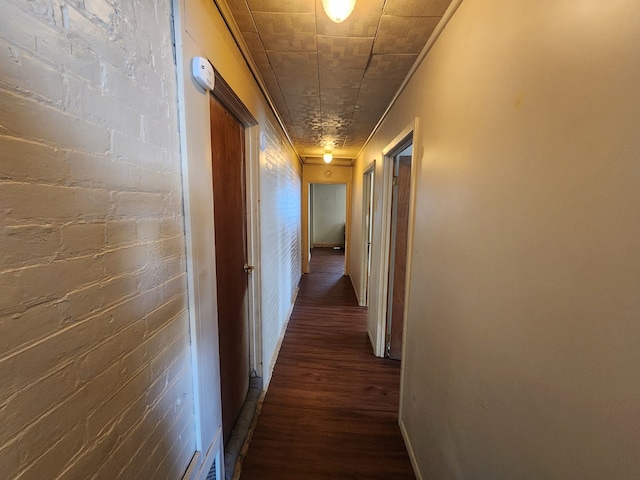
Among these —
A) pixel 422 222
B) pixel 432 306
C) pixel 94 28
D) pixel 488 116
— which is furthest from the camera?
pixel 422 222

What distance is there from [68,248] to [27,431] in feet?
1.07

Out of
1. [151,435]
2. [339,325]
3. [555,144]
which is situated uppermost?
[555,144]

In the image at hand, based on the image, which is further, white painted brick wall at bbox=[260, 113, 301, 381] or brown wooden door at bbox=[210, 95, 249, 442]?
white painted brick wall at bbox=[260, 113, 301, 381]

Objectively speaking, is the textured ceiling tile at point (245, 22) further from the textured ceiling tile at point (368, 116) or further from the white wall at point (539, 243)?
the textured ceiling tile at point (368, 116)

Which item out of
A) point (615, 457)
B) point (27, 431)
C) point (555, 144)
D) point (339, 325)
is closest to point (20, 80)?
point (27, 431)

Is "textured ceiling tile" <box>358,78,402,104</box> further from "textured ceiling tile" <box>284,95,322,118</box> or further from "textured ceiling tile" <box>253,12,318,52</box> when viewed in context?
"textured ceiling tile" <box>253,12,318,52</box>

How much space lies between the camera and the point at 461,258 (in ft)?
3.32

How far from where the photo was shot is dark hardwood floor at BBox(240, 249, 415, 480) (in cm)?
149

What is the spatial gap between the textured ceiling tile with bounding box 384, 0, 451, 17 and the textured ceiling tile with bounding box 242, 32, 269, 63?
679 mm

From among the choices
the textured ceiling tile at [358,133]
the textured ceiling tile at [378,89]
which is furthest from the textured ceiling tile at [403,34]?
the textured ceiling tile at [358,133]

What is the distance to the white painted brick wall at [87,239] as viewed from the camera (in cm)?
43

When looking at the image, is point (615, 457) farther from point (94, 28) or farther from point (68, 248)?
point (94, 28)

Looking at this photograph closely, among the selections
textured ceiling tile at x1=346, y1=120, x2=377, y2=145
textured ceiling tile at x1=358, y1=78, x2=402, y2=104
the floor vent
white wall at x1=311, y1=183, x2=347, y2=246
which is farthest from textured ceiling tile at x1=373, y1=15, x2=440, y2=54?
white wall at x1=311, y1=183, x2=347, y2=246

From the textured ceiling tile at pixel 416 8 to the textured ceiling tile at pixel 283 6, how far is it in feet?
1.12
